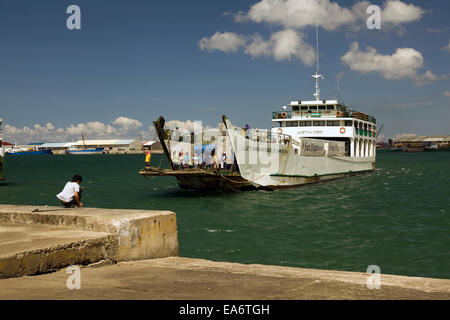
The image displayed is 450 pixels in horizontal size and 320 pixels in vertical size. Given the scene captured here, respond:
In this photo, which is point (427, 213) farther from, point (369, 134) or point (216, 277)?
point (369, 134)

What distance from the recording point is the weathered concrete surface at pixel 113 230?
17.0ft

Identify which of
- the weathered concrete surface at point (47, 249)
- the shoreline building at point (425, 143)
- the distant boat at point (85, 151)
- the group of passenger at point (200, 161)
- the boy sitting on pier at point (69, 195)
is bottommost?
the weathered concrete surface at point (47, 249)

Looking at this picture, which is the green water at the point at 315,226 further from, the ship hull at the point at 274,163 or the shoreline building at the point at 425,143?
the shoreline building at the point at 425,143

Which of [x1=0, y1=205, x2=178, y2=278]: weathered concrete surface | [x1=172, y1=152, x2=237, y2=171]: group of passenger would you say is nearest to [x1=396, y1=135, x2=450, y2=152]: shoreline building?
[x1=172, y1=152, x2=237, y2=171]: group of passenger

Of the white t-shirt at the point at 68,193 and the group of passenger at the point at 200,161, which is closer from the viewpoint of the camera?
the white t-shirt at the point at 68,193

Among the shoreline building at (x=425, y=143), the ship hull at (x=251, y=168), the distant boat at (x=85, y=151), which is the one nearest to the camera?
the ship hull at (x=251, y=168)

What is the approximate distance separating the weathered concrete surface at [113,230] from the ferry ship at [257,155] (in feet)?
47.7

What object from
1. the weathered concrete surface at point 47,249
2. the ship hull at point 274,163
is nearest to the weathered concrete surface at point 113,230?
the weathered concrete surface at point 47,249

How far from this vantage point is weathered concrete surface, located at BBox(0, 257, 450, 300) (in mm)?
3803

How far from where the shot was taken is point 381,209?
720 inches

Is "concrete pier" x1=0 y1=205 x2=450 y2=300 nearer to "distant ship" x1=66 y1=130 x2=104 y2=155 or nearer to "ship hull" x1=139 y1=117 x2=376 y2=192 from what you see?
"ship hull" x1=139 y1=117 x2=376 y2=192

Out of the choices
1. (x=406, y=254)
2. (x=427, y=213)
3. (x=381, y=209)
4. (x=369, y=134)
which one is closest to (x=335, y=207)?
(x=381, y=209)

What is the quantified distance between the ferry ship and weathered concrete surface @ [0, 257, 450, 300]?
53.4ft

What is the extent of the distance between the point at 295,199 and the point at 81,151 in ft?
589
